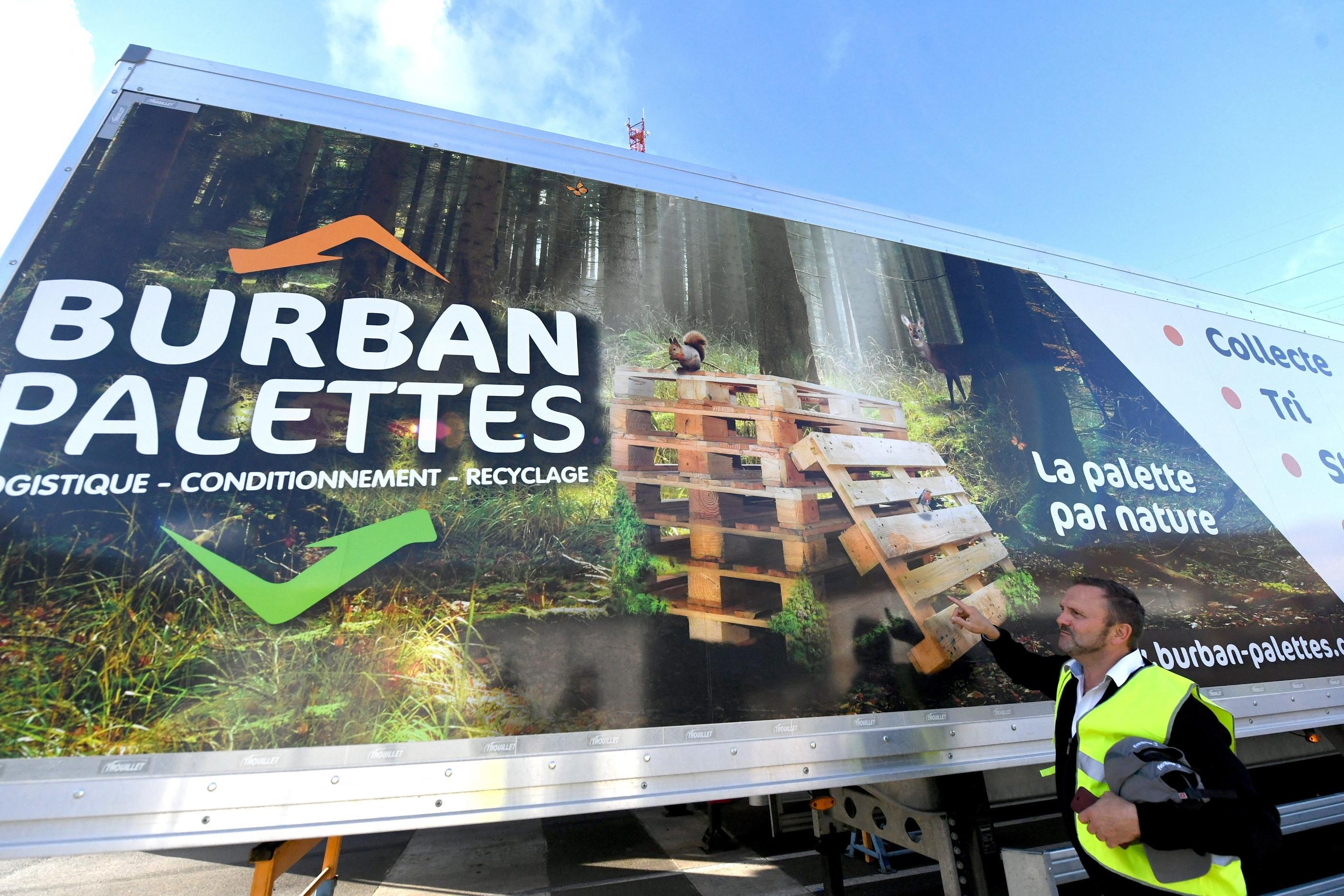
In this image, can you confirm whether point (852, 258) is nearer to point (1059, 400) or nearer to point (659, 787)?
point (1059, 400)

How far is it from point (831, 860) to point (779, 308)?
2.88 m

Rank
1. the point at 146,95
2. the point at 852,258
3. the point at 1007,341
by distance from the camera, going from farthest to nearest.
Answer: the point at 1007,341 → the point at 852,258 → the point at 146,95

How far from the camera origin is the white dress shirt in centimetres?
177

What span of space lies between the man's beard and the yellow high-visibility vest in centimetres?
13

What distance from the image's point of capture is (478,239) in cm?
232

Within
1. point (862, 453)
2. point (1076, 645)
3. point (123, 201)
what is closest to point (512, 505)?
point (862, 453)

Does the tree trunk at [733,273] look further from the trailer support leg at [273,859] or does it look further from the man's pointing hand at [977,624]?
the trailer support leg at [273,859]

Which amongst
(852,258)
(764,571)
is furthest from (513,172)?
(764,571)

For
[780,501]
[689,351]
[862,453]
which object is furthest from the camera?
[862,453]

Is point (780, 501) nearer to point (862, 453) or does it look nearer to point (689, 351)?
point (862, 453)

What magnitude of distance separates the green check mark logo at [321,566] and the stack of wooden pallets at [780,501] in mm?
711

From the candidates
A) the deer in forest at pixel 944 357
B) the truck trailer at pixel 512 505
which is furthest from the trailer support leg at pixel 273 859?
the deer in forest at pixel 944 357

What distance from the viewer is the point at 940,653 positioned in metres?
2.49

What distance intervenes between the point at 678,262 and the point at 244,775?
224 cm
